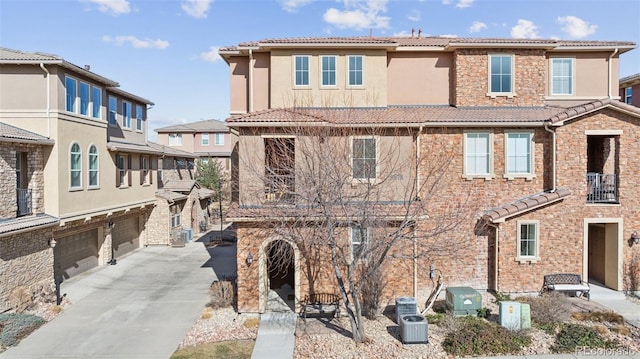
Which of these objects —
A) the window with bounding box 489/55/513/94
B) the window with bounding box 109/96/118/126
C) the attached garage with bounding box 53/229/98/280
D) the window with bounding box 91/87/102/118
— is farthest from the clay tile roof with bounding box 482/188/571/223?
the window with bounding box 109/96/118/126

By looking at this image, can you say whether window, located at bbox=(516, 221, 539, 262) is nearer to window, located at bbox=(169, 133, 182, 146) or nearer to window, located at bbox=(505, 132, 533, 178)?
window, located at bbox=(505, 132, 533, 178)

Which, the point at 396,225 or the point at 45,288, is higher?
the point at 396,225

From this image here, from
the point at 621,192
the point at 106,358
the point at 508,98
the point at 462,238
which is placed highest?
the point at 508,98

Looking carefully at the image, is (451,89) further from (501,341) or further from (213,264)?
(213,264)

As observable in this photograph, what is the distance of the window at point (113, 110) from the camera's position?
21953mm

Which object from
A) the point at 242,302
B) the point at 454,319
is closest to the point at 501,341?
the point at 454,319

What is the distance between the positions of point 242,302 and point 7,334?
717 centimetres

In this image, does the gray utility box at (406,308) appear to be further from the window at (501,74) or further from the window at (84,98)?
the window at (84,98)

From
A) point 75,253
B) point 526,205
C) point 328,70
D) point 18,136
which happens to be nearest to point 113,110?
point 18,136

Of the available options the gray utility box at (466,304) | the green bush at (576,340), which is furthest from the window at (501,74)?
the green bush at (576,340)

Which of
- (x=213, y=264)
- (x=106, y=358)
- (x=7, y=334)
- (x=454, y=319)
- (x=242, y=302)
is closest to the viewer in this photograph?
(x=106, y=358)

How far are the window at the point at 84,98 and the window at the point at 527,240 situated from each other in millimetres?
20273

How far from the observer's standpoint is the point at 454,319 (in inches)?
487

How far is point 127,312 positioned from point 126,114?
14.3 m
